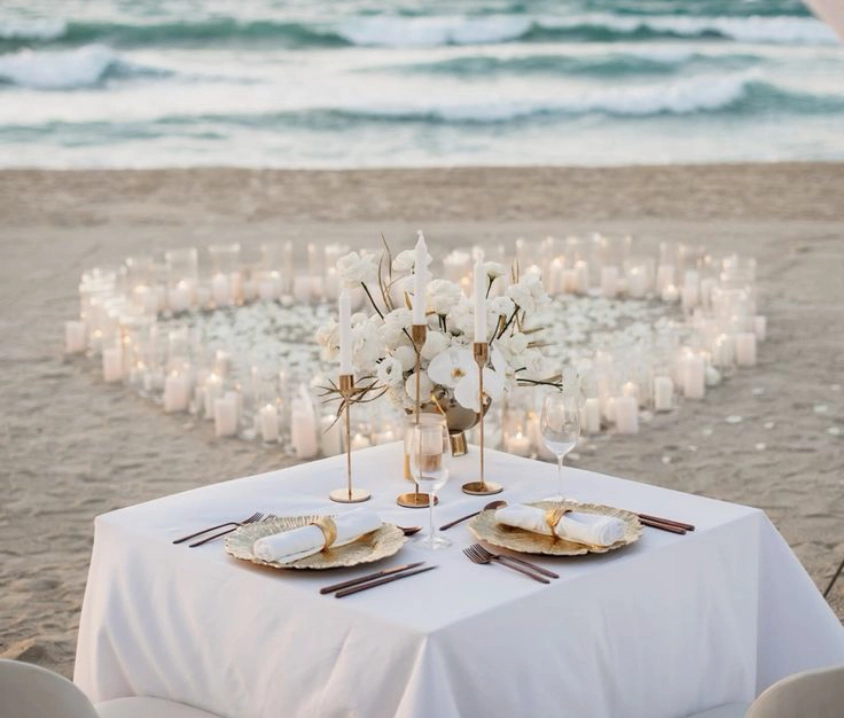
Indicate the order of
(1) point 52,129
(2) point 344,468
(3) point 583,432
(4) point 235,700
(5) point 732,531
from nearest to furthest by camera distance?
1. (4) point 235,700
2. (5) point 732,531
3. (2) point 344,468
4. (3) point 583,432
5. (1) point 52,129

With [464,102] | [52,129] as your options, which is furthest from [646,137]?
[52,129]

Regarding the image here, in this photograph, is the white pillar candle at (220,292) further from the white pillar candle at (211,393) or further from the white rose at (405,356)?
the white rose at (405,356)

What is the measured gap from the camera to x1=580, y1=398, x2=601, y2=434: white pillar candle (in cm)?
549

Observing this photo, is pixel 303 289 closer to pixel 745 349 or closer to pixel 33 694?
pixel 745 349

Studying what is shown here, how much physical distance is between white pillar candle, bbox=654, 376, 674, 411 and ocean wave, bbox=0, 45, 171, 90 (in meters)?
16.8

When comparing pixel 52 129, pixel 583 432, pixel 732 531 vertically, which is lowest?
pixel 583 432

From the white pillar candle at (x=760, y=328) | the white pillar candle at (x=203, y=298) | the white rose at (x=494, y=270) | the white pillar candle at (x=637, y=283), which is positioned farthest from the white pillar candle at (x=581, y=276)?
the white rose at (x=494, y=270)

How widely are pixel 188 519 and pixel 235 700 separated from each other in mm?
403

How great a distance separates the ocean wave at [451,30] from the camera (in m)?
22.0

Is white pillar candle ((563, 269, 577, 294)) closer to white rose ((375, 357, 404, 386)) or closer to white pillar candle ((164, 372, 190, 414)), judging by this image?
white pillar candle ((164, 372, 190, 414))

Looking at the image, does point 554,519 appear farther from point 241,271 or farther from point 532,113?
point 532,113

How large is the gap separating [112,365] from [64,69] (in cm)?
1580

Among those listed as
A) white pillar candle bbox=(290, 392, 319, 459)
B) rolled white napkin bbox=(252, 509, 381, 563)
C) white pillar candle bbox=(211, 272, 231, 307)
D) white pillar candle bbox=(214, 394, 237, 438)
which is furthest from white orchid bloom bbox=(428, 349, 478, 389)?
white pillar candle bbox=(211, 272, 231, 307)

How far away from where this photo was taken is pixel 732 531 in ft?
8.39
